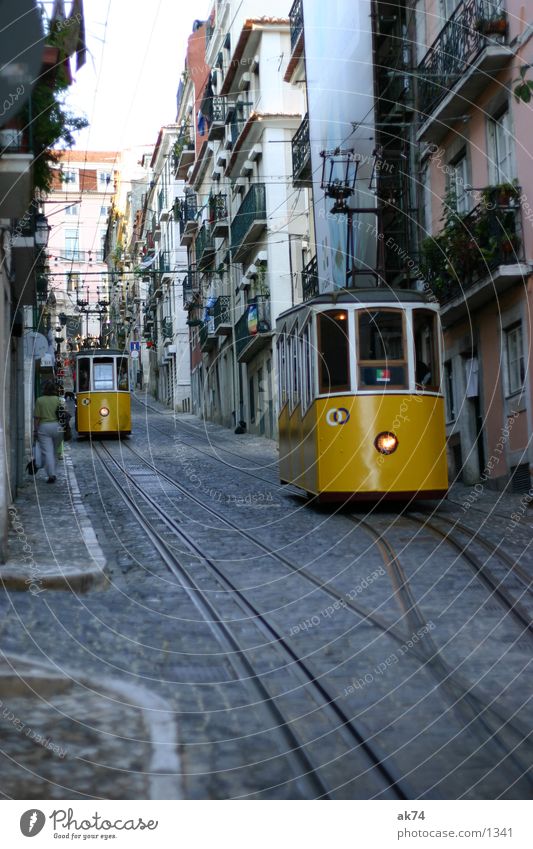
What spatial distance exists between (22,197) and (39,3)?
1.83m

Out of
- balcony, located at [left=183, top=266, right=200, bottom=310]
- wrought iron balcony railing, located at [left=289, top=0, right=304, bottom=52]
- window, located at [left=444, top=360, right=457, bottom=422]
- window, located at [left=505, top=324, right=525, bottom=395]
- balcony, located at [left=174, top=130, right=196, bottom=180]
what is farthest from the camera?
balcony, located at [left=174, top=130, right=196, bottom=180]

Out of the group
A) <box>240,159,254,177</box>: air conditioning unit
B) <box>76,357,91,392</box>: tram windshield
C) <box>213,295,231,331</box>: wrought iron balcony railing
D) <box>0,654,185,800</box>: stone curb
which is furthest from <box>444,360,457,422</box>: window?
<box>213,295,231,331</box>: wrought iron balcony railing

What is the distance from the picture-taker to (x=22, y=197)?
1250 cm

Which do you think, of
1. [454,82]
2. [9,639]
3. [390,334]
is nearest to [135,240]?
[454,82]

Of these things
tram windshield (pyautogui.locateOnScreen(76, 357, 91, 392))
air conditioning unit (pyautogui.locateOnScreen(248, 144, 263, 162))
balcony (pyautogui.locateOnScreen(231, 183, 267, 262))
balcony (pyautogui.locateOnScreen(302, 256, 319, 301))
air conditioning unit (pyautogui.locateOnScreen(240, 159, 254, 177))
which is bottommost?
tram windshield (pyautogui.locateOnScreen(76, 357, 91, 392))

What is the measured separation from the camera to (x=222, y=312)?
48.4 metres

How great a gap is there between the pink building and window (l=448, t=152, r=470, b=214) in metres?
5.90

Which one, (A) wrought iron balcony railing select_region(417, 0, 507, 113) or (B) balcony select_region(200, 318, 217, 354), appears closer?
(A) wrought iron balcony railing select_region(417, 0, 507, 113)

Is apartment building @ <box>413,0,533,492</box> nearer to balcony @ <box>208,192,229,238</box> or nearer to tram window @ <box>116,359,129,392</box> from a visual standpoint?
tram window @ <box>116,359,129,392</box>

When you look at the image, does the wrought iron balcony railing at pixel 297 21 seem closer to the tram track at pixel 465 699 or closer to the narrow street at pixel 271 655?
the narrow street at pixel 271 655

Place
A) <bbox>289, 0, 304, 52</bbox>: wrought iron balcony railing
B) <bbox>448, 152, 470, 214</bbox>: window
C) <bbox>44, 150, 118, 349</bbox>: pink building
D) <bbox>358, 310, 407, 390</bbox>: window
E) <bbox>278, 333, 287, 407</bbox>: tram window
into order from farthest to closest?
<bbox>289, 0, 304, 52</bbox>: wrought iron balcony railing < <bbox>448, 152, 470, 214</bbox>: window < <bbox>278, 333, 287, 407</bbox>: tram window < <bbox>44, 150, 118, 349</bbox>: pink building < <bbox>358, 310, 407, 390</bbox>: window

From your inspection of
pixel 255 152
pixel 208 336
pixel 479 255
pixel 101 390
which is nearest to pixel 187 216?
pixel 208 336

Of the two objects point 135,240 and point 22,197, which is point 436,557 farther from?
point 135,240

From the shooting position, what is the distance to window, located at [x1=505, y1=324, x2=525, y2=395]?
64.5ft
